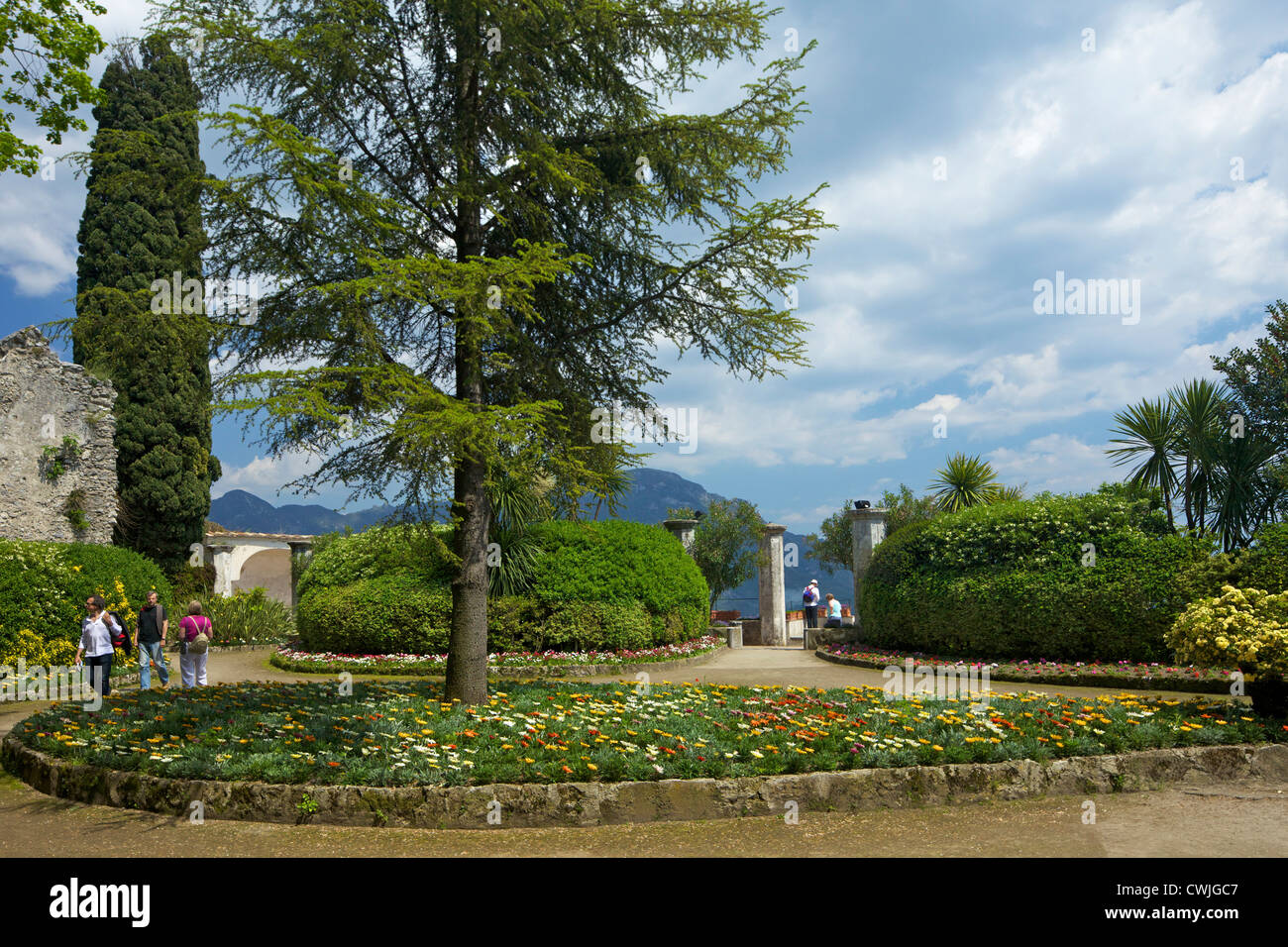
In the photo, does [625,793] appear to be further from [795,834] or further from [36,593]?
[36,593]

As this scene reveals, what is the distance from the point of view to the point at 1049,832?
17.5 feet

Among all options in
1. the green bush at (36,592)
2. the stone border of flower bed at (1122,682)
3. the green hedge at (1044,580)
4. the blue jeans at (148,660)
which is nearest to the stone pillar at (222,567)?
the green bush at (36,592)

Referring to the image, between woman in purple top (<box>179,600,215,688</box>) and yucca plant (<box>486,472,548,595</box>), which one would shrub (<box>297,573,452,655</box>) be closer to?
yucca plant (<box>486,472,548,595</box>)

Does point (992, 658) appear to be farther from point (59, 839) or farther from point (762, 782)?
point (59, 839)

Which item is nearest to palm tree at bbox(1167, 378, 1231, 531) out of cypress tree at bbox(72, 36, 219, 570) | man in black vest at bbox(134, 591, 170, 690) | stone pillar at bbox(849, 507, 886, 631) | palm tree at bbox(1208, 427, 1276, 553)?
palm tree at bbox(1208, 427, 1276, 553)

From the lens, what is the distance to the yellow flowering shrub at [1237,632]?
741 cm

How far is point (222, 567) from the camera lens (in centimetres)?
2689

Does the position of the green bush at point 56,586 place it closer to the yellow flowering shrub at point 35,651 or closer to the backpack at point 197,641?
the yellow flowering shrub at point 35,651

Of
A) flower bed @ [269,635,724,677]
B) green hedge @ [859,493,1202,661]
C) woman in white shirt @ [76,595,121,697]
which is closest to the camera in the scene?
woman in white shirt @ [76,595,121,697]

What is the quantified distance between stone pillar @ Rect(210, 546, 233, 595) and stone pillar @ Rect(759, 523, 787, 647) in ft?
55.9

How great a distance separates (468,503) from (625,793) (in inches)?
162

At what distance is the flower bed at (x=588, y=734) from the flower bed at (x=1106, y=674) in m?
3.50

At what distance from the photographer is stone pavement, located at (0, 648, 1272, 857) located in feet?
16.5

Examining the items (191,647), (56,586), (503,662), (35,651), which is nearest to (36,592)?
(56,586)
